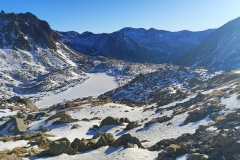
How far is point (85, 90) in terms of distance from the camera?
463ft

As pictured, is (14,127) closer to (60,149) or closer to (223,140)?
(60,149)

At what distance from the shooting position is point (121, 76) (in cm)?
18562

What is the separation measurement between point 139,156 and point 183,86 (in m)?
60.0

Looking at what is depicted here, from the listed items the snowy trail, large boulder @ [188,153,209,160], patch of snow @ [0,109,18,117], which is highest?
the snowy trail

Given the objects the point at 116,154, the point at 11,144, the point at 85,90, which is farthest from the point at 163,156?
the point at 85,90

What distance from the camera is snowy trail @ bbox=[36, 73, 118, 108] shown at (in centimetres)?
12226

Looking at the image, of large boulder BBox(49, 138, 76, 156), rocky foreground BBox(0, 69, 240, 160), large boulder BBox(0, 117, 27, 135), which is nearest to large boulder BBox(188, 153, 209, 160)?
rocky foreground BBox(0, 69, 240, 160)

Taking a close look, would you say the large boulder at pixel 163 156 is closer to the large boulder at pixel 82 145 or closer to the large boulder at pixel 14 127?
the large boulder at pixel 82 145

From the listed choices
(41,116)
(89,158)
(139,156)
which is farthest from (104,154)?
(41,116)

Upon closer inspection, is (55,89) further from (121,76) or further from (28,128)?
(28,128)

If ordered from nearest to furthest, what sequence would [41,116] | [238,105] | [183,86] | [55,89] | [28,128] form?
[238,105]
[28,128]
[41,116]
[183,86]
[55,89]

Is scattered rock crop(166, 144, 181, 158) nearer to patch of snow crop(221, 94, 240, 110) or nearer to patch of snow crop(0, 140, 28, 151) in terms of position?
patch of snow crop(221, 94, 240, 110)

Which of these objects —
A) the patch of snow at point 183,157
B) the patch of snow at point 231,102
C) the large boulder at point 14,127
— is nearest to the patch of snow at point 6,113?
the large boulder at point 14,127

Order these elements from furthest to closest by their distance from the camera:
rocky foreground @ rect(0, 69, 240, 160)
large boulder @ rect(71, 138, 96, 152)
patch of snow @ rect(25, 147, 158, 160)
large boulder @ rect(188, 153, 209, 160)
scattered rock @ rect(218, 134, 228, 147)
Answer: large boulder @ rect(71, 138, 96, 152), patch of snow @ rect(25, 147, 158, 160), rocky foreground @ rect(0, 69, 240, 160), scattered rock @ rect(218, 134, 228, 147), large boulder @ rect(188, 153, 209, 160)
